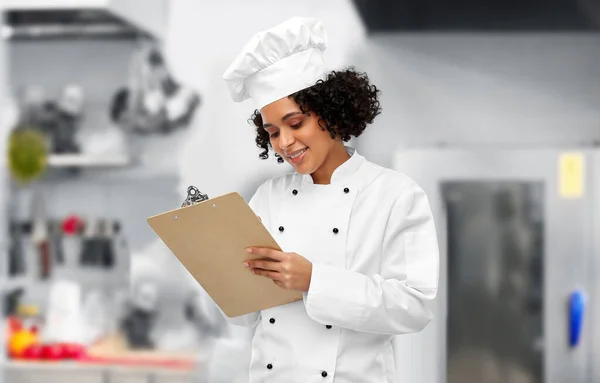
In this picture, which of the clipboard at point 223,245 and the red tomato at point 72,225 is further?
the red tomato at point 72,225

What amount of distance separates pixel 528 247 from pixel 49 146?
1642 millimetres

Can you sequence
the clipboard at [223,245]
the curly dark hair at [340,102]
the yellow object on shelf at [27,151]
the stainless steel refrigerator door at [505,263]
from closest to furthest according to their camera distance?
the clipboard at [223,245] → the curly dark hair at [340,102] → the stainless steel refrigerator door at [505,263] → the yellow object on shelf at [27,151]

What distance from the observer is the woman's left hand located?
3.35 feet

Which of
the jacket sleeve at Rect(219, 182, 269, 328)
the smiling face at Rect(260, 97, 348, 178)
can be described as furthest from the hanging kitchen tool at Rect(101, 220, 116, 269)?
the smiling face at Rect(260, 97, 348, 178)

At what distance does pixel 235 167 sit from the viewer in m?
2.55

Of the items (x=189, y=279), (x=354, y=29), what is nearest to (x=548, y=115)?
(x=354, y=29)

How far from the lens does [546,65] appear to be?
2.48 meters

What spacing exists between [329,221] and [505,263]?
3.97 ft

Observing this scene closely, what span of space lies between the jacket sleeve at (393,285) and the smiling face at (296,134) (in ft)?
0.46

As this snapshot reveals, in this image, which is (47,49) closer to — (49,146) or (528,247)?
(49,146)

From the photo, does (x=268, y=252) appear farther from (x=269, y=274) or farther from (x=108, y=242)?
(x=108, y=242)

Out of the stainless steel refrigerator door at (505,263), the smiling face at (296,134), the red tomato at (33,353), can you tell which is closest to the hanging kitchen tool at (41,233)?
the red tomato at (33,353)

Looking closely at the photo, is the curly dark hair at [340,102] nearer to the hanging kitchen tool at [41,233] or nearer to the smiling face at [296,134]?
the smiling face at [296,134]

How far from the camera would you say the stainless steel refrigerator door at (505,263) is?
214cm
